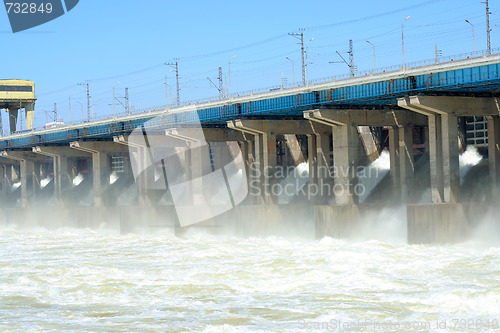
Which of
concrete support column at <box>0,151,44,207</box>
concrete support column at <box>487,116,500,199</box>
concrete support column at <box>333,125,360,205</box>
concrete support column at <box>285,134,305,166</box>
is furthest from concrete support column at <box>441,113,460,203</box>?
concrete support column at <box>0,151,44,207</box>

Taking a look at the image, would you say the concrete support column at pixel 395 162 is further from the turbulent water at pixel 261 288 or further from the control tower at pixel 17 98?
the control tower at pixel 17 98

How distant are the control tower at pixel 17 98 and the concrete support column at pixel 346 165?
7239 centimetres

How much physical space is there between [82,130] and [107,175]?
611 centimetres

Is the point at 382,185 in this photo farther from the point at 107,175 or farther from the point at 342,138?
the point at 107,175

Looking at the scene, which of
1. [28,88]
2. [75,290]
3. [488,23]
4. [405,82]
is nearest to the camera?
[75,290]

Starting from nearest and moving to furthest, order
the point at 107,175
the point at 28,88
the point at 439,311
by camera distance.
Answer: the point at 439,311 → the point at 107,175 → the point at 28,88

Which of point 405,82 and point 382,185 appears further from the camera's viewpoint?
point 382,185

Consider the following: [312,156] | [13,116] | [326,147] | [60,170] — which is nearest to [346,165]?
[326,147]

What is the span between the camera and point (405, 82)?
4759 centimetres

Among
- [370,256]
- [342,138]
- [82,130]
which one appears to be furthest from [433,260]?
[82,130]

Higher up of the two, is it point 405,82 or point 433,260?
point 405,82

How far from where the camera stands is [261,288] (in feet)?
107

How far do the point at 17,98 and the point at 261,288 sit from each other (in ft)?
301

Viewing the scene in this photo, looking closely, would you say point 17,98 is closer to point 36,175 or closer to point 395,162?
point 36,175
